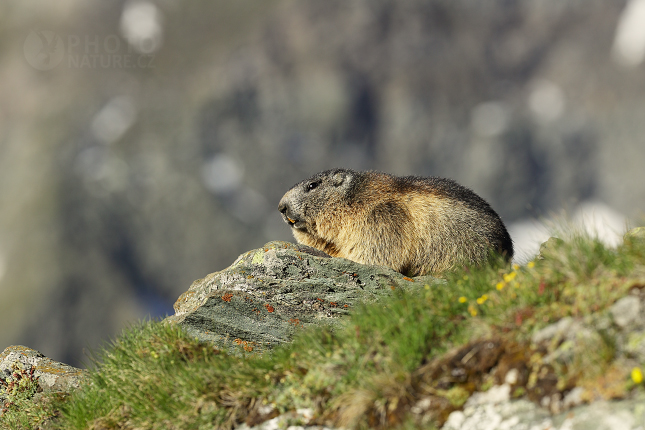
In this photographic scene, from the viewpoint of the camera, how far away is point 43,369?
11.2 metres

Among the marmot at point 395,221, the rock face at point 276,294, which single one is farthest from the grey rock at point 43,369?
the marmot at point 395,221

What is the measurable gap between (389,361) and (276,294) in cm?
518

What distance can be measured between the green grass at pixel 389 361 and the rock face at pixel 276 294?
5.16 ft

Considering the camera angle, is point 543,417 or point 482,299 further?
point 482,299

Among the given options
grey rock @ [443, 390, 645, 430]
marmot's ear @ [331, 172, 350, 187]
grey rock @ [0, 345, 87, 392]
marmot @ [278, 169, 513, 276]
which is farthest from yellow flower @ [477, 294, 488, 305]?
marmot's ear @ [331, 172, 350, 187]

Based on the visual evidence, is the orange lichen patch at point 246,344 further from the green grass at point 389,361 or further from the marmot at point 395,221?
the marmot at point 395,221

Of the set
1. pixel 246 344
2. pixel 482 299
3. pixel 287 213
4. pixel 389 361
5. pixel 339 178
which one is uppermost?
pixel 339 178

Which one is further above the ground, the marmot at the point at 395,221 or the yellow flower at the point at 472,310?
the marmot at the point at 395,221

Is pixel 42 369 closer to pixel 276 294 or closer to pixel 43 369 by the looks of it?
pixel 43 369

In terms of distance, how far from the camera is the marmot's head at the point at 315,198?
48.1 ft

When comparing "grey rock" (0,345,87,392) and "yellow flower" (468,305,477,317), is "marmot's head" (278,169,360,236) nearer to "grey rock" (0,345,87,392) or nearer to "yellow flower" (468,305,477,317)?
"grey rock" (0,345,87,392)

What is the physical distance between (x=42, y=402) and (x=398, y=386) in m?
7.05

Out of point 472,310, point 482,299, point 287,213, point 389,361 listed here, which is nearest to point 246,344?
point 389,361

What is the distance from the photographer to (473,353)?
642 cm
